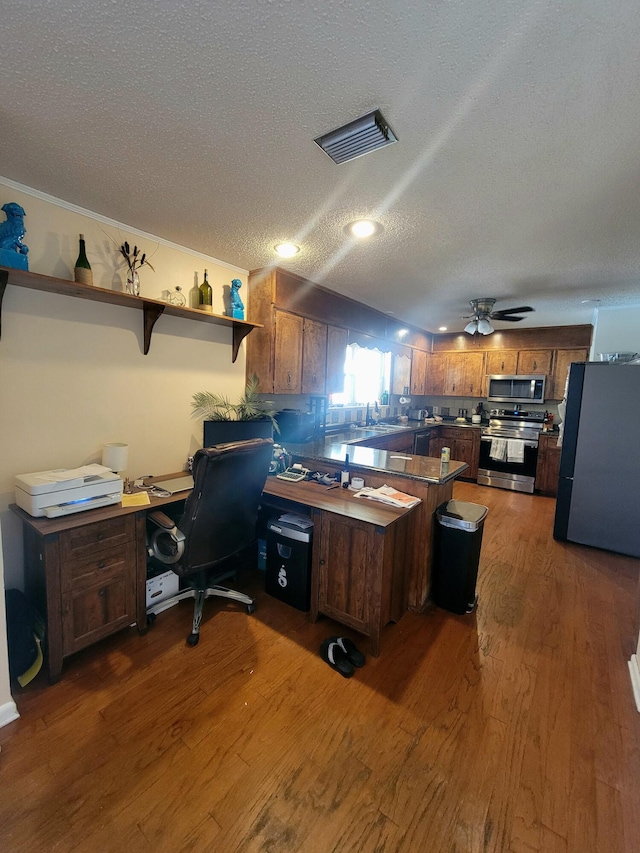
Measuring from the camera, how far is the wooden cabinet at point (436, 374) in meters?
6.29

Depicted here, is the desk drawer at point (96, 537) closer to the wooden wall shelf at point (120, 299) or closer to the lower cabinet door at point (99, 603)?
the lower cabinet door at point (99, 603)

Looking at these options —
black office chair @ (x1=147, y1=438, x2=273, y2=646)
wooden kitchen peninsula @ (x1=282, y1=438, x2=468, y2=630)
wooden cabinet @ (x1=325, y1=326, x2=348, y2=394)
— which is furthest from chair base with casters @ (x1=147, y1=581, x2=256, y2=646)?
wooden cabinet @ (x1=325, y1=326, x2=348, y2=394)

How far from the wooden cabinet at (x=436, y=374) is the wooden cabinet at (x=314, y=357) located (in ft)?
10.6

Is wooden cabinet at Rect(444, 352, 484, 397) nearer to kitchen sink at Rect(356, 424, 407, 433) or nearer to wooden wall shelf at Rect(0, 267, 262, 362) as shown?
kitchen sink at Rect(356, 424, 407, 433)

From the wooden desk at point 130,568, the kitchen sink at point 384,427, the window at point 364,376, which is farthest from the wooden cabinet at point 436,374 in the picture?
the wooden desk at point 130,568

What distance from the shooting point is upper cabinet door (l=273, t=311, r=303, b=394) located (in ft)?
10.7

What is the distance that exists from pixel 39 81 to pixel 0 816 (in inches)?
104

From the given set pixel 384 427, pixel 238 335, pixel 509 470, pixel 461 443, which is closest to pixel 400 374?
pixel 384 427

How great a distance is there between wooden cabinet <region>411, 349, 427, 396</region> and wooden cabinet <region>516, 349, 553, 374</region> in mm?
1514

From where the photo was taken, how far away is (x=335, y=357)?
3961 millimetres

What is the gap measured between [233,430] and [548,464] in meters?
4.69

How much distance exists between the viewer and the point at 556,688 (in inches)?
70.3

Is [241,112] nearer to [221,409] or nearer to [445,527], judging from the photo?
[221,409]

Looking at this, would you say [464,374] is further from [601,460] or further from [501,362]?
[601,460]
